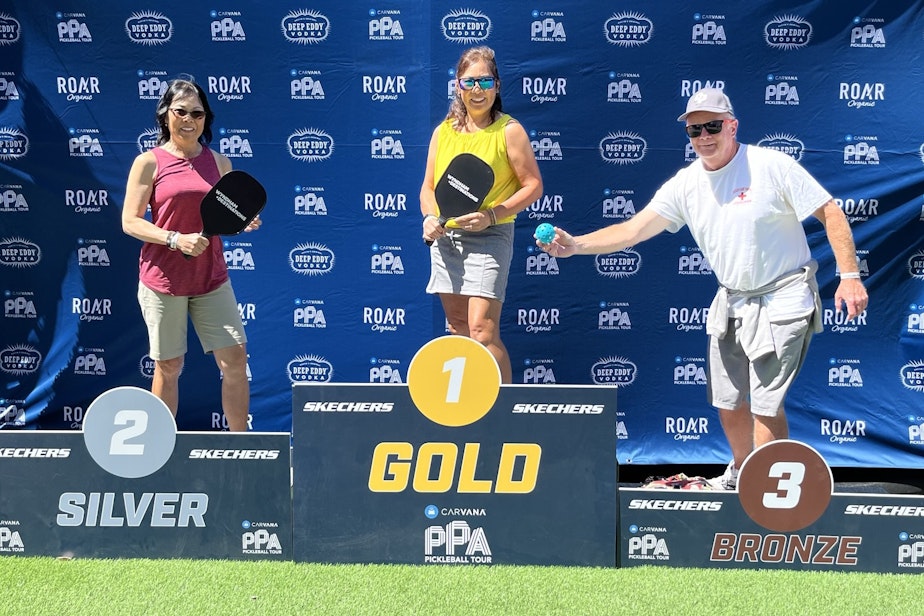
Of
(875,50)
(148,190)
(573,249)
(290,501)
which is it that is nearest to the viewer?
(290,501)

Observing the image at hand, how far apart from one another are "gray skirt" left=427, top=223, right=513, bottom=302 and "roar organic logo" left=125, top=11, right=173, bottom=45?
190cm

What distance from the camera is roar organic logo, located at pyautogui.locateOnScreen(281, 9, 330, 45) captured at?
441 centimetres

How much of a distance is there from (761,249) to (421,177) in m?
1.93

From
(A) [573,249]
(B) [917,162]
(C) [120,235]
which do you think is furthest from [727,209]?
(C) [120,235]

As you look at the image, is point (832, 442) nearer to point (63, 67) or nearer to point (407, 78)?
point (407, 78)

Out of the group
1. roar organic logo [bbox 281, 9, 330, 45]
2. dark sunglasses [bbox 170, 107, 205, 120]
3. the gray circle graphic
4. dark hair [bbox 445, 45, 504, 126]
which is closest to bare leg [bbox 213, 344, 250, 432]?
the gray circle graphic

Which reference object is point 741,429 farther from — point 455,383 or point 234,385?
point 234,385

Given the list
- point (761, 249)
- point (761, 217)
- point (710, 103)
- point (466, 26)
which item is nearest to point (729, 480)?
point (761, 249)

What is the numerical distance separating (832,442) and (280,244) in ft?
9.77

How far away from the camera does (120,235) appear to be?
458cm

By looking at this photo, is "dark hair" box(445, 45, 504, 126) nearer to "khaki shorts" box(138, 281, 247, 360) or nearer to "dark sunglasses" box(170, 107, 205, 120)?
"dark sunglasses" box(170, 107, 205, 120)

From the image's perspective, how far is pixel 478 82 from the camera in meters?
3.53

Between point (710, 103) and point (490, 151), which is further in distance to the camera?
Answer: point (490, 151)

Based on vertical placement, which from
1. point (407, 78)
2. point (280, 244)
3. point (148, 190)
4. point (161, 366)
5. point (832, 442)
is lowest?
point (832, 442)
